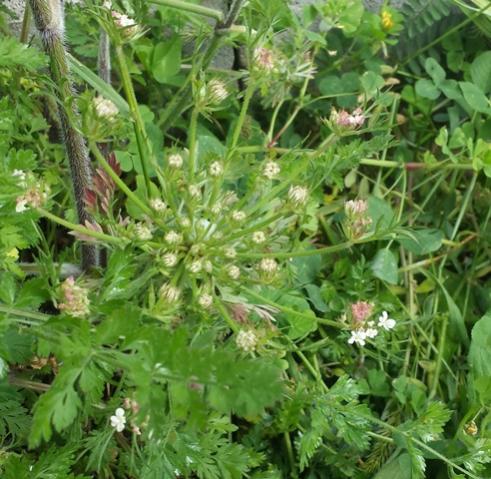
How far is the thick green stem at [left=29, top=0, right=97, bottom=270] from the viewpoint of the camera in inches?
46.6

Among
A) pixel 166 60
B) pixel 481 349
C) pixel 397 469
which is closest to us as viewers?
pixel 397 469

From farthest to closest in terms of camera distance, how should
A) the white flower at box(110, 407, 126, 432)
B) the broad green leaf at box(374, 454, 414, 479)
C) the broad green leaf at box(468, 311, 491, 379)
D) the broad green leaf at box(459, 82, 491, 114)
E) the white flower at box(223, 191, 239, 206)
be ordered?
the broad green leaf at box(459, 82, 491, 114) < the broad green leaf at box(468, 311, 491, 379) < the broad green leaf at box(374, 454, 414, 479) < the white flower at box(223, 191, 239, 206) < the white flower at box(110, 407, 126, 432)

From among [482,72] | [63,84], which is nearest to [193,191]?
[63,84]

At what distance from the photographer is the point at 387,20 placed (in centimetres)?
182

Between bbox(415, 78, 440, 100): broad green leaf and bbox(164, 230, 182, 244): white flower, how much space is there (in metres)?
0.95

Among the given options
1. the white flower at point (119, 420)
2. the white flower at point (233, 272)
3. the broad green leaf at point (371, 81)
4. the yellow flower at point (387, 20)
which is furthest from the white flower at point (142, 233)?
the yellow flower at point (387, 20)

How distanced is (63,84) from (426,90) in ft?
3.31

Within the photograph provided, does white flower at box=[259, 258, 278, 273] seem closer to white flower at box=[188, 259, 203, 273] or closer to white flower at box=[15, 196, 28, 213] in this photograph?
white flower at box=[188, 259, 203, 273]

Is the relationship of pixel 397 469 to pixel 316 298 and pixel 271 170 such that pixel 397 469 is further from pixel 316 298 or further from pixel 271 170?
pixel 271 170

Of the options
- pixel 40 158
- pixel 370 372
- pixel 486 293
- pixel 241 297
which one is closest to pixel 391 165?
pixel 486 293

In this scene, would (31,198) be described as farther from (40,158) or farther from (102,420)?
(40,158)

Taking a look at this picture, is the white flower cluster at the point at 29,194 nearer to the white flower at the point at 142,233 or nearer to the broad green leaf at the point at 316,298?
the white flower at the point at 142,233

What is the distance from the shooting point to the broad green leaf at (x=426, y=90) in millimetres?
1857

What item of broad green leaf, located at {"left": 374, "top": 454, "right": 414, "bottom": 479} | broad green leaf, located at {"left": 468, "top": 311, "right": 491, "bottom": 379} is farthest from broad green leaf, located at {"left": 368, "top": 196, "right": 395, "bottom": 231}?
broad green leaf, located at {"left": 374, "top": 454, "right": 414, "bottom": 479}
